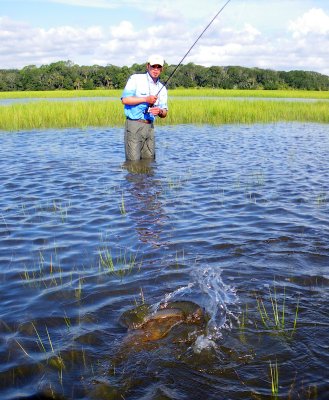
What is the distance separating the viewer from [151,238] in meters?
5.70

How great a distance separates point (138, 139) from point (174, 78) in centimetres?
7213

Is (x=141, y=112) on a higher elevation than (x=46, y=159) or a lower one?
higher

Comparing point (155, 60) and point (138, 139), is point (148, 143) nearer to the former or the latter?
point (138, 139)

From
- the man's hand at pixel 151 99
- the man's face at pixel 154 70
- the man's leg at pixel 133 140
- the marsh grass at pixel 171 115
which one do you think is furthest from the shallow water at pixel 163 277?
the marsh grass at pixel 171 115

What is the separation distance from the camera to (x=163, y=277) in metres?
4.55

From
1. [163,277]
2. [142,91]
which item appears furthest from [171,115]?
[163,277]

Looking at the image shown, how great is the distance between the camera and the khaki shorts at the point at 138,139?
9211 mm

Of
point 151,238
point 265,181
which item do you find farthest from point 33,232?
point 265,181

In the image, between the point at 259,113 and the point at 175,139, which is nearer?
the point at 175,139

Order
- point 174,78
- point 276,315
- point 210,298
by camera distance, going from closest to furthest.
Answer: point 276,315 < point 210,298 < point 174,78

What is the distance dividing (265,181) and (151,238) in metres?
3.82

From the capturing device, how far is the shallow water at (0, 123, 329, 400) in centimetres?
302

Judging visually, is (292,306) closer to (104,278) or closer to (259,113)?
(104,278)

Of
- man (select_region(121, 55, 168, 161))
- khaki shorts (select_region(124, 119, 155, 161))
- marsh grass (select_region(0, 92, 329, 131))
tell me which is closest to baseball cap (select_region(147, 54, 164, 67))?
man (select_region(121, 55, 168, 161))
